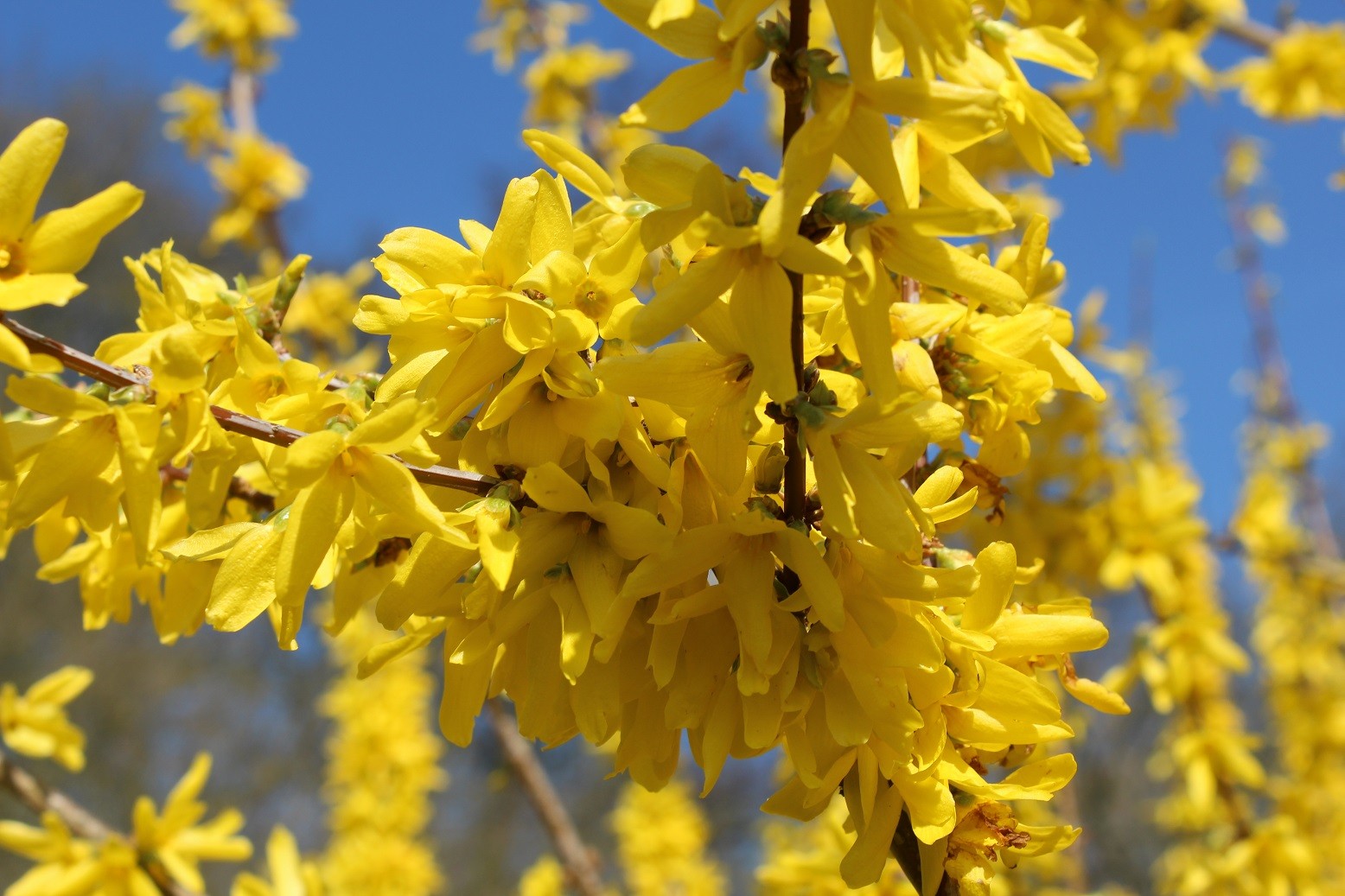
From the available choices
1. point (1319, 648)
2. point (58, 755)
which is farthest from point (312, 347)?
point (1319, 648)

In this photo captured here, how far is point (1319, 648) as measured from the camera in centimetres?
557

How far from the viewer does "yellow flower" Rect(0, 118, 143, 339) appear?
895 millimetres

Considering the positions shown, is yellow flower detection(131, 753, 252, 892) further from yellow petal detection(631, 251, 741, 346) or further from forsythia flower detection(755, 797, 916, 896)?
yellow petal detection(631, 251, 741, 346)

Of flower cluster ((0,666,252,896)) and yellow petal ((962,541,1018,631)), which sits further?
flower cluster ((0,666,252,896))

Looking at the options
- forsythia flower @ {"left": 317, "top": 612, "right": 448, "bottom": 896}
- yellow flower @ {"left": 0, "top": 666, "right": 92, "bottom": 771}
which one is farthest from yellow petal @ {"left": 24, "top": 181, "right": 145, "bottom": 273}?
forsythia flower @ {"left": 317, "top": 612, "right": 448, "bottom": 896}

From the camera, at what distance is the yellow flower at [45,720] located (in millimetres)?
2404

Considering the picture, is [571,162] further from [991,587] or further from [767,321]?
[991,587]

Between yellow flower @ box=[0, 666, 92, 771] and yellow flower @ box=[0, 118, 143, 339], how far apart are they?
6.06 feet

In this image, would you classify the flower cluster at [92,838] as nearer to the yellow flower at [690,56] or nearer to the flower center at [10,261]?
the flower center at [10,261]

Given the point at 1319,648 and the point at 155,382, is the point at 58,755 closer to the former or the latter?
the point at 155,382

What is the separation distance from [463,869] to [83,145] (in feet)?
56.2

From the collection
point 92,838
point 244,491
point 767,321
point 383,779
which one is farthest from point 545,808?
point 383,779

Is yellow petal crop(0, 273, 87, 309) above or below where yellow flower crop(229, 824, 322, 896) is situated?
above

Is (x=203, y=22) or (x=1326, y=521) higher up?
(x=203, y=22)
